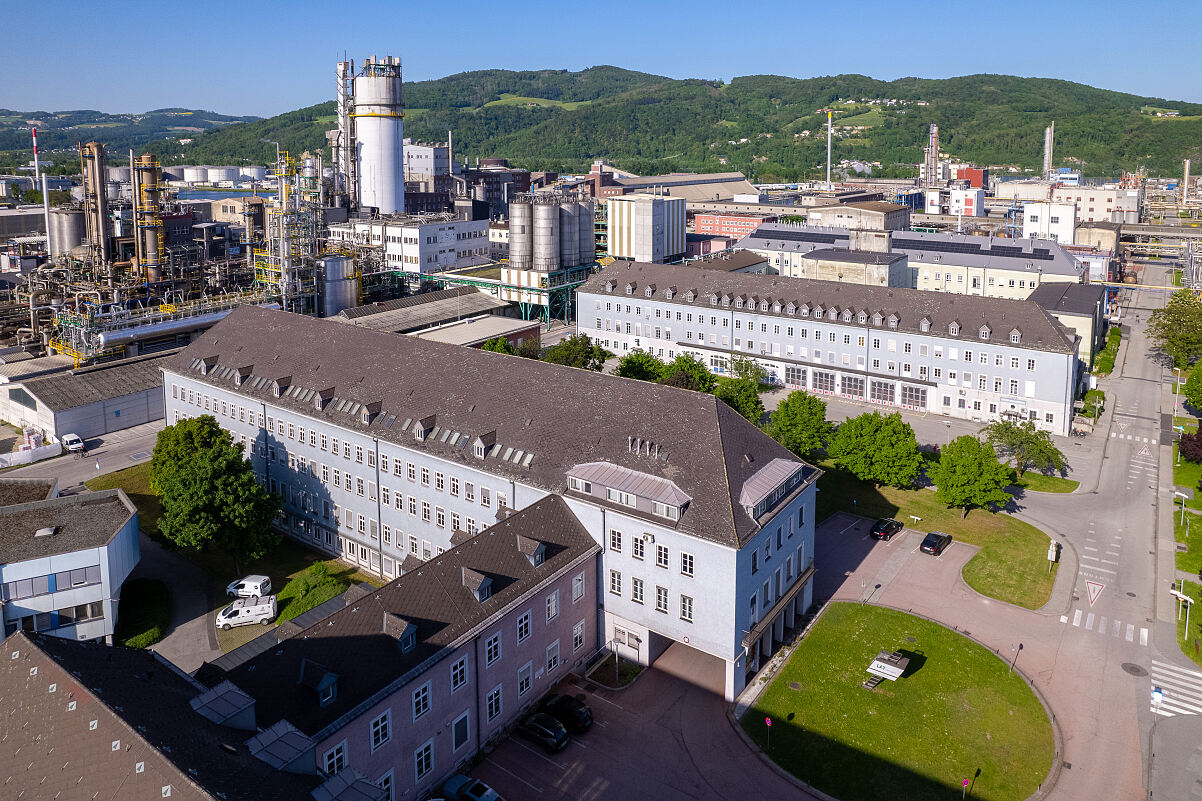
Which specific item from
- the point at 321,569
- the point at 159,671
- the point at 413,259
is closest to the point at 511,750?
the point at 159,671

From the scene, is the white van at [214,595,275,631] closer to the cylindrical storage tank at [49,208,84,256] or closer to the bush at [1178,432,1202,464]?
the bush at [1178,432,1202,464]

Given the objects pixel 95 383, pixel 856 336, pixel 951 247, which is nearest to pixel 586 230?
pixel 856 336

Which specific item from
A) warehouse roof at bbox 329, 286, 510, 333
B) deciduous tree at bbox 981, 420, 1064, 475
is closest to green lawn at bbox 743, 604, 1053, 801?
deciduous tree at bbox 981, 420, 1064, 475

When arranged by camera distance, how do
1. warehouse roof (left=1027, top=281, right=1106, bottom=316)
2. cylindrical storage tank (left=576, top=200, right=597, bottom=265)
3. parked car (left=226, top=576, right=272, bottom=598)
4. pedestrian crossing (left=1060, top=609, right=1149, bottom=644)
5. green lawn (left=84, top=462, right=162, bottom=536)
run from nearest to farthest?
pedestrian crossing (left=1060, top=609, right=1149, bottom=644), parked car (left=226, top=576, right=272, bottom=598), green lawn (left=84, top=462, right=162, bottom=536), warehouse roof (left=1027, top=281, right=1106, bottom=316), cylindrical storage tank (left=576, top=200, right=597, bottom=265)

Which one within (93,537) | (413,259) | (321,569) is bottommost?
(321,569)

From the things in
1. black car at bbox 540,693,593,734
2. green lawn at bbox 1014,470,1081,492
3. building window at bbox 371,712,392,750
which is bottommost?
black car at bbox 540,693,593,734

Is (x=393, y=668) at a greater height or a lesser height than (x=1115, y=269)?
lesser

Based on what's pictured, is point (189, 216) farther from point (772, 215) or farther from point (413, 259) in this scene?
point (772, 215)
